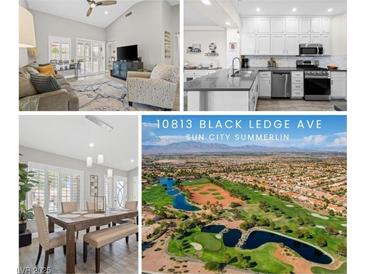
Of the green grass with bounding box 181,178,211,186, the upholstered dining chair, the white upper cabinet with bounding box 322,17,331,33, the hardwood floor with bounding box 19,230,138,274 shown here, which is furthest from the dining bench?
the white upper cabinet with bounding box 322,17,331,33

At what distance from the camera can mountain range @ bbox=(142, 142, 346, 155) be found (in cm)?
215

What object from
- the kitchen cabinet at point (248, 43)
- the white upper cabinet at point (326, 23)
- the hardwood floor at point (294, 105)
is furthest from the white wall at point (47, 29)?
the kitchen cabinet at point (248, 43)

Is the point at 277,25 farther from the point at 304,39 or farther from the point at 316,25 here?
the point at 316,25

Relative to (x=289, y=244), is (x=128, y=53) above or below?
above

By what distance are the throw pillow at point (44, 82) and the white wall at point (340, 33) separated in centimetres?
154

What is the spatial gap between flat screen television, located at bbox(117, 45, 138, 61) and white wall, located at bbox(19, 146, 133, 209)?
0.62 meters

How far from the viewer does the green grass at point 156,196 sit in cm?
221

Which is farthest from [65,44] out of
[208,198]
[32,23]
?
[208,198]

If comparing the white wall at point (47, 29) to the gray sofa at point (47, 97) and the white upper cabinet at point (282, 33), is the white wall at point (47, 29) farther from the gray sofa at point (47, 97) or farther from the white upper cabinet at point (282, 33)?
the white upper cabinet at point (282, 33)

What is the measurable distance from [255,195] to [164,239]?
554 mm

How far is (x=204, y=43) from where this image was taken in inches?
82.0

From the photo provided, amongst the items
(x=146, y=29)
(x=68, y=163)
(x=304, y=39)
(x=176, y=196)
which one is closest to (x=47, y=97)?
(x=68, y=163)

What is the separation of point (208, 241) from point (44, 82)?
1226mm

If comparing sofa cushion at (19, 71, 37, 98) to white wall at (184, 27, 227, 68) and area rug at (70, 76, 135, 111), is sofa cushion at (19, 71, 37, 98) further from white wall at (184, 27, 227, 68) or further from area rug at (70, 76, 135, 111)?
white wall at (184, 27, 227, 68)
